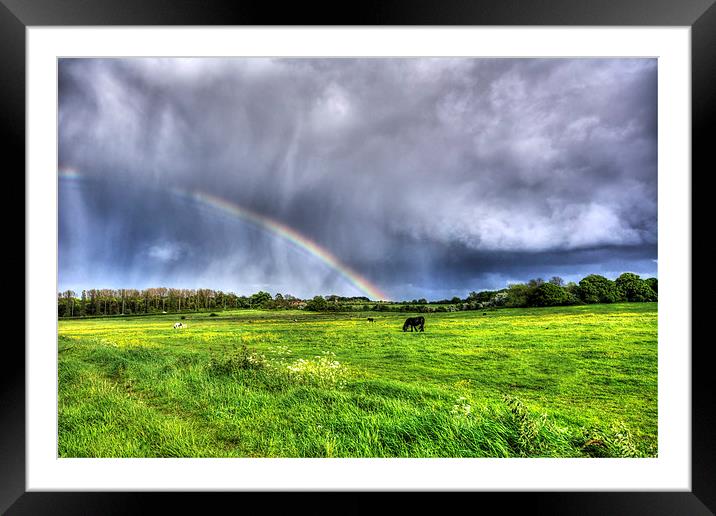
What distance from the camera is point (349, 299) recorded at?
20.2ft

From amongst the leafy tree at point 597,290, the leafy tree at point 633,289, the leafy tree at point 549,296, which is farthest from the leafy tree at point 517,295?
the leafy tree at point 633,289

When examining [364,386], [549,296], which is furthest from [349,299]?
[549,296]

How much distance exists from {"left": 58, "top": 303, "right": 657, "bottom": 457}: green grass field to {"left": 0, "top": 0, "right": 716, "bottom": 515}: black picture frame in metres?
0.63

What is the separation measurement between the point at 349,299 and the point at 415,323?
1.58 metres

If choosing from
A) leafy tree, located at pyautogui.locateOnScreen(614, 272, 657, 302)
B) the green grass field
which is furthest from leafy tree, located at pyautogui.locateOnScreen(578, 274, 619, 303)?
the green grass field

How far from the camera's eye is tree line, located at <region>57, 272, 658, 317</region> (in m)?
5.43

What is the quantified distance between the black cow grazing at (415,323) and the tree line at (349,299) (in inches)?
7.6

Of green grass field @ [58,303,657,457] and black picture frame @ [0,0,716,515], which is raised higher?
black picture frame @ [0,0,716,515]

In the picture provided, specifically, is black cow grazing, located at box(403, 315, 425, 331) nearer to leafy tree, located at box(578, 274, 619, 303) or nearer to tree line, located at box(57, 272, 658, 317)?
tree line, located at box(57, 272, 658, 317)

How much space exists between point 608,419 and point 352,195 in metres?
4.68
